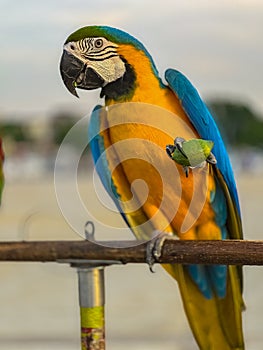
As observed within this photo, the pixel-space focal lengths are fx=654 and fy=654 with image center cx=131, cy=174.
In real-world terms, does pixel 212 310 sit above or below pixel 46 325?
below

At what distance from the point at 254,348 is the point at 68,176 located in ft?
4.96

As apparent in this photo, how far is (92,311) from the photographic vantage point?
2.64 feet

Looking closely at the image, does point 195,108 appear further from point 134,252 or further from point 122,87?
point 134,252

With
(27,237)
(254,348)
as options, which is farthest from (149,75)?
(254,348)

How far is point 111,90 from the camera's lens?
0.76m

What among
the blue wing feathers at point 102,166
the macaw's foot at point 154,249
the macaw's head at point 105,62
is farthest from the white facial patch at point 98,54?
the macaw's foot at point 154,249

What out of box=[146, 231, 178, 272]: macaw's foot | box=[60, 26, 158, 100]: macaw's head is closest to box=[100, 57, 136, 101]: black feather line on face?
box=[60, 26, 158, 100]: macaw's head

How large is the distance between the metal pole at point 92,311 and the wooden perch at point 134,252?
0.10 ft

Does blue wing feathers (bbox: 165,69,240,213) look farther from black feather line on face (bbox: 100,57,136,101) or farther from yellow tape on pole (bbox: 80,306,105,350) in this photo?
yellow tape on pole (bbox: 80,306,105,350)

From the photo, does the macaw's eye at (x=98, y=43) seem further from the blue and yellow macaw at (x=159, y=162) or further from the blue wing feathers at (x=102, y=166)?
the blue wing feathers at (x=102, y=166)

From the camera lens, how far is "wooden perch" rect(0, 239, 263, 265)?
2.40ft

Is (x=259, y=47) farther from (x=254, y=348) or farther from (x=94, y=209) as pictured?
(x=254, y=348)

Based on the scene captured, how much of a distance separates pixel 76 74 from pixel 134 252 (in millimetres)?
250

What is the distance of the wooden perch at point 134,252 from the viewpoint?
73 centimetres
